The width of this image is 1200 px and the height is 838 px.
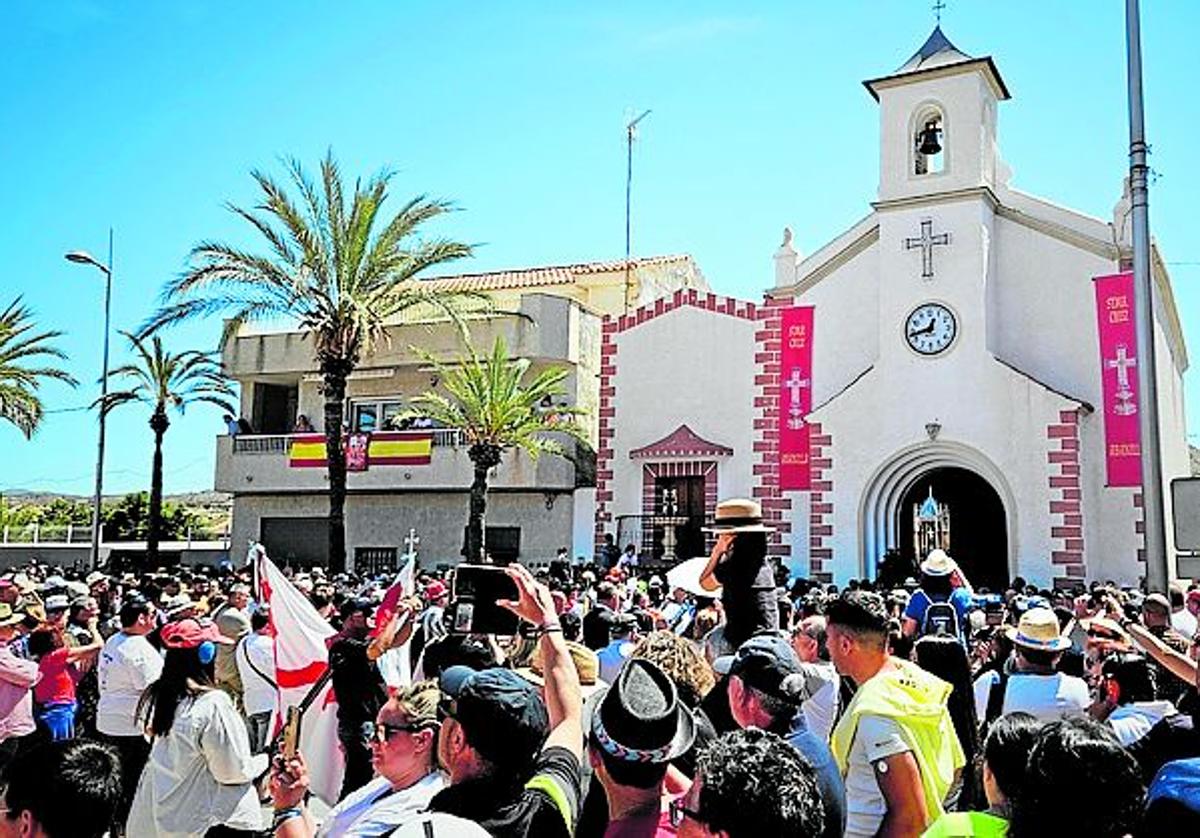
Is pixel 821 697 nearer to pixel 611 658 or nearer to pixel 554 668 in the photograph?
pixel 611 658

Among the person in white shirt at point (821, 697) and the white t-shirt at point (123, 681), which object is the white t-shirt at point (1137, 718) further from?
the white t-shirt at point (123, 681)

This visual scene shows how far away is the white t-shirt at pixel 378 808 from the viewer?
3.37 m

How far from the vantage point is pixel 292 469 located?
30250 millimetres

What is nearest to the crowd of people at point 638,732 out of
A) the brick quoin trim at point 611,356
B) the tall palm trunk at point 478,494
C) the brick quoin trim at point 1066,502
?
the brick quoin trim at point 1066,502

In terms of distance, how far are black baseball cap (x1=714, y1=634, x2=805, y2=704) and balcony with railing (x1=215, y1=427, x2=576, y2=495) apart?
74.8 feet

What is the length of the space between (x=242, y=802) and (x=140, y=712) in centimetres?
69

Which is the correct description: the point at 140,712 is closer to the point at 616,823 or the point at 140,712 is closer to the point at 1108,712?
the point at 616,823

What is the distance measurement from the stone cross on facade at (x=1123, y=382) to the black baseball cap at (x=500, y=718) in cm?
1908

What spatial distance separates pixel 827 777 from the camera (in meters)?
3.51

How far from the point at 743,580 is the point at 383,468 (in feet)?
77.4

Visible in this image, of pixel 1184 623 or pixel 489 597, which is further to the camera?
pixel 1184 623

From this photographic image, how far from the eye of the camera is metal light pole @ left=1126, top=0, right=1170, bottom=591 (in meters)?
11.8

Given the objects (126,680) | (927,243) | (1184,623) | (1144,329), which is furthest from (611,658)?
(927,243)

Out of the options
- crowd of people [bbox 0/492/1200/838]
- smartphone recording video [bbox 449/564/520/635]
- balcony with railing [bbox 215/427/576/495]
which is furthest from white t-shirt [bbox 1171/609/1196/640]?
balcony with railing [bbox 215/427/576/495]
